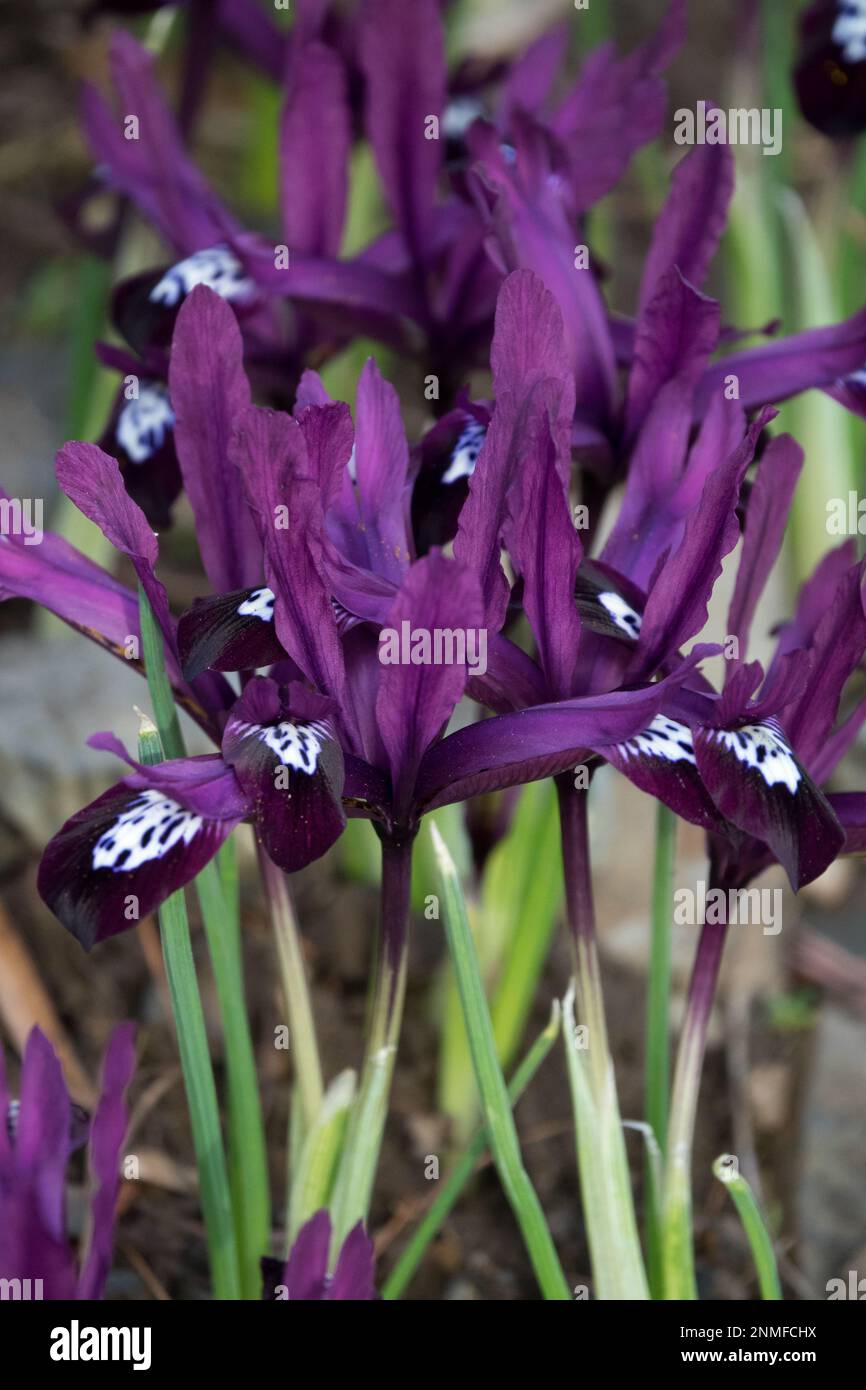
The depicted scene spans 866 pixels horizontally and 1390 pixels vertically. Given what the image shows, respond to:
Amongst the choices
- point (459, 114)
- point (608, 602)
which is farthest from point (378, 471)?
point (459, 114)

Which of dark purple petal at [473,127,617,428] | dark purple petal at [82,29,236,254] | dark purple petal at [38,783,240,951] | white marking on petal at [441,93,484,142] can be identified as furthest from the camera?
white marking on petal at [441,93,484,142]

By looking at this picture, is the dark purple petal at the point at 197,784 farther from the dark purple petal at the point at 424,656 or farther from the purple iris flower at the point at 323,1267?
the purple iris flower at the point at 323,1267

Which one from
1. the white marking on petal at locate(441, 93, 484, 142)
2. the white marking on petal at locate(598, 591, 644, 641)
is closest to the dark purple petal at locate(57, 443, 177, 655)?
the white marking on petal at locate(598, 591, 644, 641)

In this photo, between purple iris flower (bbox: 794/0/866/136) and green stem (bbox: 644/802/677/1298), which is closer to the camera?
green stem (bbox: 644/802/677/1298)

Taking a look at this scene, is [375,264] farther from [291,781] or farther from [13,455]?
[13,455]

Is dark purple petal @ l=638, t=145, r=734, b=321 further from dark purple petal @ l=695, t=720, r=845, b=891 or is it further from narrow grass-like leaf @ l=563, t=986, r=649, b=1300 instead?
narrow grass-like leaf @ l=563, t=986, r=649, b=1300

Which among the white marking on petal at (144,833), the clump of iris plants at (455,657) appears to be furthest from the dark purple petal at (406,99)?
the white marking on petal at (144,833)

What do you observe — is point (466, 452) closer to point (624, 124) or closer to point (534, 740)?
point (534, 740)

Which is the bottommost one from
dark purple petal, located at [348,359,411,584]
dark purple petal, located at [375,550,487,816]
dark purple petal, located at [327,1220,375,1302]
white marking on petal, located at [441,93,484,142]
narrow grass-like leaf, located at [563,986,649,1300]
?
dark purple petal, located at [327,1220,375,1302]
